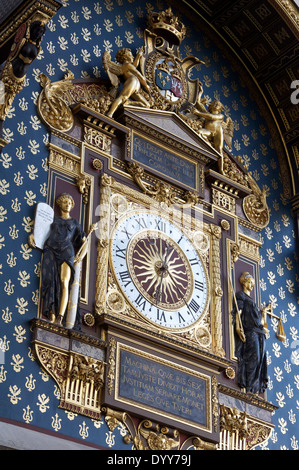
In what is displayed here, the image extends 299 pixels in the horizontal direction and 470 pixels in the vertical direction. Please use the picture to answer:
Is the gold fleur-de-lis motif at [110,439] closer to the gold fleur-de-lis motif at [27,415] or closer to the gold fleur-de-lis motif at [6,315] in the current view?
the gold fleur-de-lis motif at [27,415]

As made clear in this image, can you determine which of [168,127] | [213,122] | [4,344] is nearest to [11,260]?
[4,344]

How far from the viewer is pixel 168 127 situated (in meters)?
15.4

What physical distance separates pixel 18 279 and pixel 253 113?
20.0ft

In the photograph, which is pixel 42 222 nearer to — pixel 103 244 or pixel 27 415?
pixel 103 244

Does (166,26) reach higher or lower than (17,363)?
higher

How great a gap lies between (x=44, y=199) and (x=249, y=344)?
359cm

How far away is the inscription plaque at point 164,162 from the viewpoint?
588 inches

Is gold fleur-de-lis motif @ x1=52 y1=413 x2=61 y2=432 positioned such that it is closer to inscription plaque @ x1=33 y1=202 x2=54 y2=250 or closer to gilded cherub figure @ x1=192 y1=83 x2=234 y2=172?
inscription plaque @ x1=33 y1=202 x2=54 y2=250

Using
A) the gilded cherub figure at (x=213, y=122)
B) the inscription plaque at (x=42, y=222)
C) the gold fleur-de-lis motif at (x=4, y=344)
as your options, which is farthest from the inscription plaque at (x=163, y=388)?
the gilded cherub figure at (x=213, y=122)

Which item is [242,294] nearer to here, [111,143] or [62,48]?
[111,143]

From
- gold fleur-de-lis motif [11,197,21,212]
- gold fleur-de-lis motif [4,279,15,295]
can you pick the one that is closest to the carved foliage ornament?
gold fleur-de-lis motif [4,279,15,295]

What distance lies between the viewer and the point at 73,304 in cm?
1307
